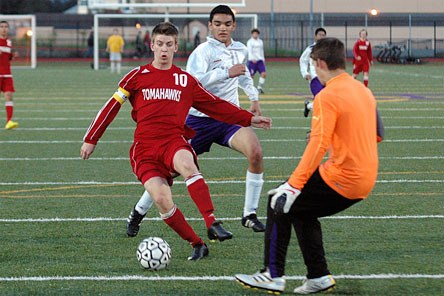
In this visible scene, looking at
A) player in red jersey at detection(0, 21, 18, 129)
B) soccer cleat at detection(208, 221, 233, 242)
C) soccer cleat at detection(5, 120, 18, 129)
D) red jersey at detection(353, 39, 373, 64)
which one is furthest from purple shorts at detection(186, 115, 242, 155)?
red jersey at detection(353, 39, 373, 64)

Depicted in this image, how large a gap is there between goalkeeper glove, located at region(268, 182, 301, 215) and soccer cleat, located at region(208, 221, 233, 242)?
4.54 ft

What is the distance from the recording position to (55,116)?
20.2 meters

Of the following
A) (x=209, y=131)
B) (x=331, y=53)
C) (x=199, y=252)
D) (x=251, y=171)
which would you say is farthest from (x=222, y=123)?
(x=331, y=53)

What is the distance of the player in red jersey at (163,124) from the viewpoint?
7320mm

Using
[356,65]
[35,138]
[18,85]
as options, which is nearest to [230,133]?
[35,138]

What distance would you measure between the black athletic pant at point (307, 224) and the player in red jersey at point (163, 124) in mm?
1177

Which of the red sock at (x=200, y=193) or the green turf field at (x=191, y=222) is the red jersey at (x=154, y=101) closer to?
the red sock at (x=200, y=193)

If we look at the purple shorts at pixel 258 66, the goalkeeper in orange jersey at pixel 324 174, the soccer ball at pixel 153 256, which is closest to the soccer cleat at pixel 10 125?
the soccer ball at pixel 153 256

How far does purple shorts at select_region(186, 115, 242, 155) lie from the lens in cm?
859

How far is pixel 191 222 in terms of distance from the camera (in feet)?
28.7

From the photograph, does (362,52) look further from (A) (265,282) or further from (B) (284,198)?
(B) (284,198)

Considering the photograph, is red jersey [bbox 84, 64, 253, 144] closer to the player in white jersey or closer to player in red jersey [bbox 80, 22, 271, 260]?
player in red jersey [bbox 80, 22, 271, 260]

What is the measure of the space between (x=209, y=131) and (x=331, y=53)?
2.82 metres

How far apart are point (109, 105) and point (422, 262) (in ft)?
8.48
